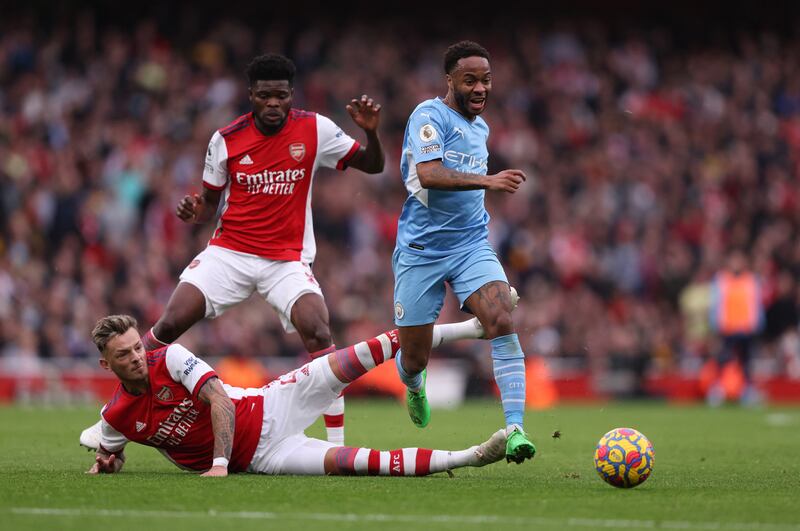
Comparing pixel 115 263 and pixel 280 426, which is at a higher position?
pixel 115 263

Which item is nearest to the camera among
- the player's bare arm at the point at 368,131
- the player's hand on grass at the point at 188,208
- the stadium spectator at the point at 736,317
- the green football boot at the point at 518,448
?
the green football boot at the point at 518,448

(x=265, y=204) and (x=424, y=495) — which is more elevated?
(x=265, y=204)

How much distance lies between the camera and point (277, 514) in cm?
643

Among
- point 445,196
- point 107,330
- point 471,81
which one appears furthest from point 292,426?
point 471,81

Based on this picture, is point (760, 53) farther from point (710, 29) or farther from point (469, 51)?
point (469, 51)

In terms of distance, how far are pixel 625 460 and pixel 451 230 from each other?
206 centimetres

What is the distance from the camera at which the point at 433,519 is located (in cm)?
628

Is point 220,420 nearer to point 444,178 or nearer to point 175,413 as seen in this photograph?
point 175,413

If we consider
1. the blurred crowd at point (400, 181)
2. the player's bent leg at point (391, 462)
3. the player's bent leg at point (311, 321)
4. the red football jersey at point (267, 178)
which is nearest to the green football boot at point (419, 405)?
the player's bent leg at point (311, 321)

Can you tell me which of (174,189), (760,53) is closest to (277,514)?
(174,189)

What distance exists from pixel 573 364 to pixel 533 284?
1468mm

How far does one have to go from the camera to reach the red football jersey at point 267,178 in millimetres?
9992

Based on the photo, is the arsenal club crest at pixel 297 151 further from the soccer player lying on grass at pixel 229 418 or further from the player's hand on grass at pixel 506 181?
the player's hand on grass at pixel 506 181

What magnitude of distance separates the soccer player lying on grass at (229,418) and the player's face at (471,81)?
171cm
